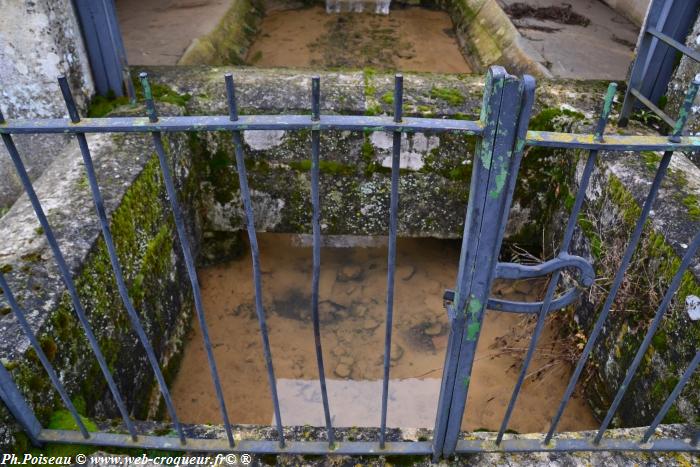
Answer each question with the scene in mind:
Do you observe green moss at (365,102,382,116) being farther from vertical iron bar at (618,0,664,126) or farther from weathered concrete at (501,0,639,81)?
weathered concrete at (501,0,639,81)

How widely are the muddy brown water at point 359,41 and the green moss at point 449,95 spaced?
3.17 meters

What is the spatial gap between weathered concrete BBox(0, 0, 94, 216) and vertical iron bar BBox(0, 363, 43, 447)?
2043 mm

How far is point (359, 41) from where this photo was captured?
773cm

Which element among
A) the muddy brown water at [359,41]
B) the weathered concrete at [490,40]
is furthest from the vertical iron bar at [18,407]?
the muddy brown water at [359,41]

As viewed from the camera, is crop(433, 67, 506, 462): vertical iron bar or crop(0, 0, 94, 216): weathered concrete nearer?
crop(433, 67, 506, 462): vertical iron bar

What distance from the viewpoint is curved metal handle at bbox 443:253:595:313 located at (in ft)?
4.53

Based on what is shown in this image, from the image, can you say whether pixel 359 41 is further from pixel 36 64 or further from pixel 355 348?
pixel 355 348

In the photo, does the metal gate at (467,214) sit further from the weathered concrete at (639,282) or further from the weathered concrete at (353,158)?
the weathered concrete at (353,158)

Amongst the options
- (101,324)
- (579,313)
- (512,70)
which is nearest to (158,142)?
(101,324)

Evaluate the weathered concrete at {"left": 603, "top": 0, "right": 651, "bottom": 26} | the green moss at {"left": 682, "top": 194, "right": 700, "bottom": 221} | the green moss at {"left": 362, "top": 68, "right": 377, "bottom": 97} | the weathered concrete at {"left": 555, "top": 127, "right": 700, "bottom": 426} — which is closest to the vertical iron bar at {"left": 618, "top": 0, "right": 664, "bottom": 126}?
the weathered concrete at {"left": 555, "top": 127, "right": 700, "bottom": 426}

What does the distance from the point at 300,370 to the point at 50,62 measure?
2.41m

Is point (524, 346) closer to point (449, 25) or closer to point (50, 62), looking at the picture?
point (50, 62)

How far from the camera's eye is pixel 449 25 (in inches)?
333

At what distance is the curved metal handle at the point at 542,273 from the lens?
1.38 m
